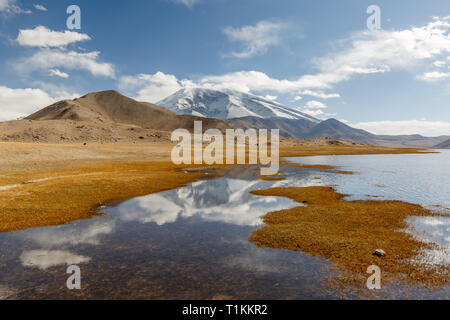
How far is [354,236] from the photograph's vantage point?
16.5 m

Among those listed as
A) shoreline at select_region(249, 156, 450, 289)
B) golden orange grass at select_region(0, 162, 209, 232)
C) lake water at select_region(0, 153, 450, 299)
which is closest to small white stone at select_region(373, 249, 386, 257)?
shoreline at select_region(249, 156, 450, 289)

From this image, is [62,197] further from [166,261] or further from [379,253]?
[379,253]

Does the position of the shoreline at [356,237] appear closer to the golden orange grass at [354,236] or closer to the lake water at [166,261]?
the golden orange grass at [354,236]

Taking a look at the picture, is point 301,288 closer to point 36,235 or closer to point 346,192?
point 36,235

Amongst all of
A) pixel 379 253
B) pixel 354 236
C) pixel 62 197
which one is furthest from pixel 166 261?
pixel 62 197

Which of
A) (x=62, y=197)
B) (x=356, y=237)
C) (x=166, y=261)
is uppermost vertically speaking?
(x=62, y=197)

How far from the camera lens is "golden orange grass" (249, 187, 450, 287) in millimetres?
12234

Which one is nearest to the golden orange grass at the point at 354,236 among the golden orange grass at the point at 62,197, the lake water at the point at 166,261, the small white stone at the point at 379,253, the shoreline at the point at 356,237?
the shoreline at the point at 356,237

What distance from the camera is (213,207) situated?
82.6 feet

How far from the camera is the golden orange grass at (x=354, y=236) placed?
1223cm

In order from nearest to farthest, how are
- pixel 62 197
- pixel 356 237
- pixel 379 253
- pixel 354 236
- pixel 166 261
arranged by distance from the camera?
1. pixel 166 261
2. pixel 379 253
3. pixel 356 237
4. pixel 354 236
5. pixel 62 197

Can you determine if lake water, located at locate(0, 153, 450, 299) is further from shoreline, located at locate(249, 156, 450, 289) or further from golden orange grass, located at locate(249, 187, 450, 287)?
golden orange grass, located at locate(249, 187, 450, 287)

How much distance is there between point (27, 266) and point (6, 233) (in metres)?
6.87

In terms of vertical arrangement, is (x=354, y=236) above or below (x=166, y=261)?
above
